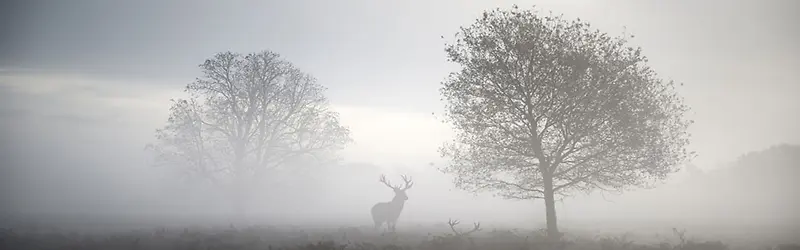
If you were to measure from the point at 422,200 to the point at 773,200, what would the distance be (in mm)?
76304

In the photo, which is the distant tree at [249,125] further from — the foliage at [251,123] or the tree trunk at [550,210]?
the tree trunk at [550,210]

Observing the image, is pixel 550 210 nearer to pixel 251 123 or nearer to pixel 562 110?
pixel 562 110

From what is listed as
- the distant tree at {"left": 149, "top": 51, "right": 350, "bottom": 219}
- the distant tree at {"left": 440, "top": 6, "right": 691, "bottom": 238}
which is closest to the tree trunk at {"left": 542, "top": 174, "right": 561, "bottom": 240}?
the distant tree at {"left": 440, "top": 6, "right": 691, "bottom": 238}

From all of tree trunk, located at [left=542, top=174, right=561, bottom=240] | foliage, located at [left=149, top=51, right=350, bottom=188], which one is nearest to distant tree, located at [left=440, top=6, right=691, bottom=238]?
tree trunk, located at [left=542, top=174, right=561, bottom=240]

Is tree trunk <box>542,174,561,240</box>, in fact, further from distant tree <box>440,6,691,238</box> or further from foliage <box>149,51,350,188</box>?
foliage <box>149,51,350,188</box>

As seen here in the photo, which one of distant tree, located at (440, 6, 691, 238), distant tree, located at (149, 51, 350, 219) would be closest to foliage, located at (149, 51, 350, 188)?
distant tree, located at (149, 51, 350, 219)

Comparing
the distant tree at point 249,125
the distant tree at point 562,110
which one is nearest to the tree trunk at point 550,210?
the distant tree at point 562,110

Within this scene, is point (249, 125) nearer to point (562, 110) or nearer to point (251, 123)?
point (251, 123)

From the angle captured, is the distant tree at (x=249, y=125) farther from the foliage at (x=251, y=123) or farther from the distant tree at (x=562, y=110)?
the distant tree at (x=562, y=110)

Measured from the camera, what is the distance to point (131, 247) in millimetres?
15430

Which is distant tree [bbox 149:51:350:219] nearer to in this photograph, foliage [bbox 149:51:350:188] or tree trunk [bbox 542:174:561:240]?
foliage [bbox 149:51:350:188]

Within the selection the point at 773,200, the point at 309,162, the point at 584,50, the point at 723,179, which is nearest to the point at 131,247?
the point at 584,50

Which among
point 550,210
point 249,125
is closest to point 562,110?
point 550,210

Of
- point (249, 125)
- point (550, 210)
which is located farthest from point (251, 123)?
point (550, 210)
